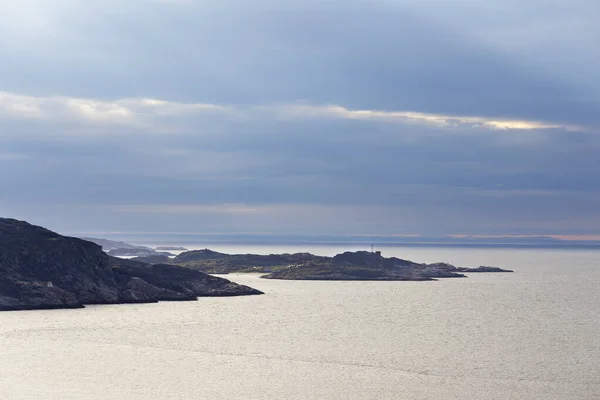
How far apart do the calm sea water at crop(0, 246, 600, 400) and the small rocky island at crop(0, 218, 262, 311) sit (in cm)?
644

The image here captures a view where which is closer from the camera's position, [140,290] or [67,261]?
[67,261]

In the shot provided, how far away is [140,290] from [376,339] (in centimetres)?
7626

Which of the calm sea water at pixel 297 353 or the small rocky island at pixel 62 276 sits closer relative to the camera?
the calm sea water at pixel 297 353

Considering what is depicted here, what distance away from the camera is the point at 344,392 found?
2847 inches

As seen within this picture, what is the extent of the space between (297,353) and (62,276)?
256 feet

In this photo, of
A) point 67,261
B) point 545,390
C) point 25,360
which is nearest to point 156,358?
point 25,360

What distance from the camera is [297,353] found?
98812mm

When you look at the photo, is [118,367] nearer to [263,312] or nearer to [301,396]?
[301,396]

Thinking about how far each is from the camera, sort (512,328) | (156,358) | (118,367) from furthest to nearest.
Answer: (512,328), (156,358), (118,367)

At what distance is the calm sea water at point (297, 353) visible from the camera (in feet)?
242

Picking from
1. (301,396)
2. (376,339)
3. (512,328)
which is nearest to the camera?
(301,396)

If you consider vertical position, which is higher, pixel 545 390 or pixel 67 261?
pixel 67 261

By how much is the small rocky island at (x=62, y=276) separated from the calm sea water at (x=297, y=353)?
6445 mm

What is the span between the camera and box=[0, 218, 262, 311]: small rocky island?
148625 mm
